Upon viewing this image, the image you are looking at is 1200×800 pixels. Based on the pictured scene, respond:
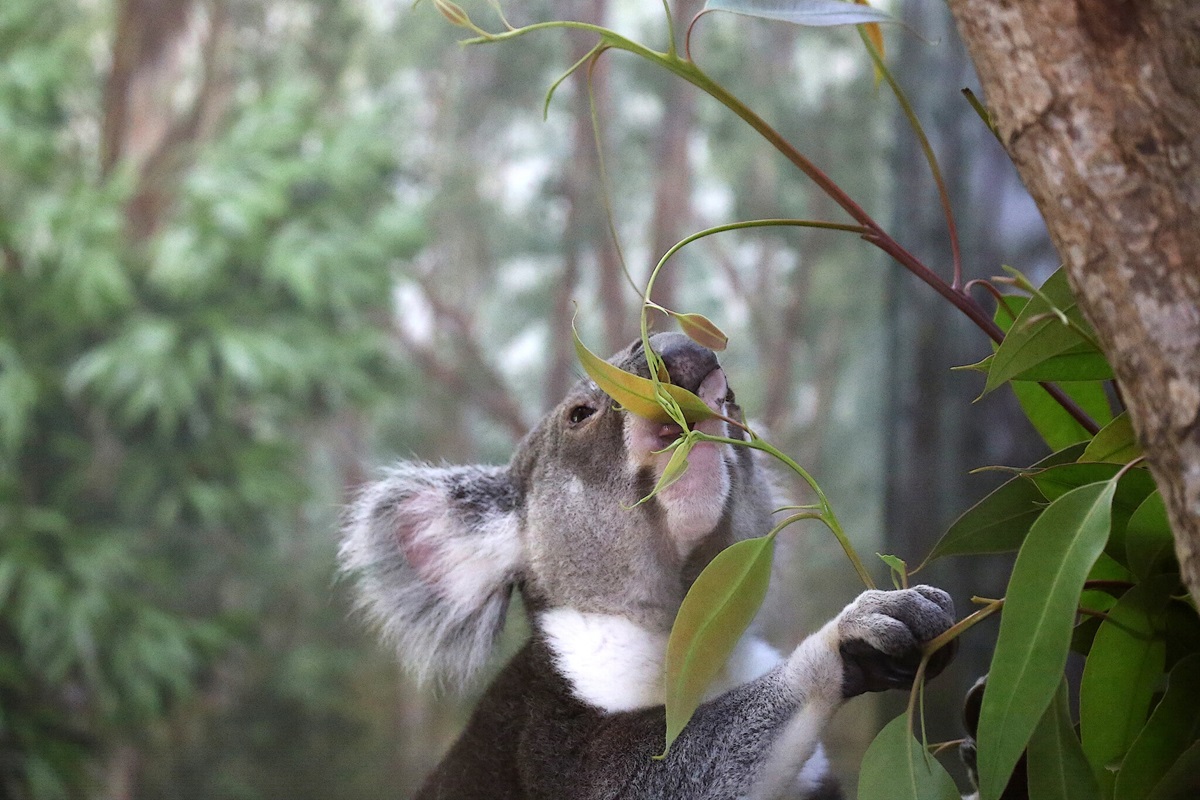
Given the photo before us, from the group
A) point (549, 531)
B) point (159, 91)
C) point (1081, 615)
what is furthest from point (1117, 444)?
point (159, 91)

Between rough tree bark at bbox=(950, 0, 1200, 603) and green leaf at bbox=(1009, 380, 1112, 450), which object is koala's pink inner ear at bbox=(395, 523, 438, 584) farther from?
rough tree bark at bbox=(950, 0, 1200, 603)

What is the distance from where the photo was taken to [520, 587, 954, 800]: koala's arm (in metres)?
0.81

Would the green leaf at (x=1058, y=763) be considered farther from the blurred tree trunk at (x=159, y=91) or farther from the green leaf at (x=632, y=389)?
the blurred tree trunk at (x=159, y=91)

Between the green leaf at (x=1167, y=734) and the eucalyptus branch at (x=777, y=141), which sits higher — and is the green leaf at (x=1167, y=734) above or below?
below

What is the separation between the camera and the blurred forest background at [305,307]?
439 cm

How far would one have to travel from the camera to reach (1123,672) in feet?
2.44

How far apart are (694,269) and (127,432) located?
9.31 ft

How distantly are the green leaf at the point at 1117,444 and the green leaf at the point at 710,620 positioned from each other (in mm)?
247

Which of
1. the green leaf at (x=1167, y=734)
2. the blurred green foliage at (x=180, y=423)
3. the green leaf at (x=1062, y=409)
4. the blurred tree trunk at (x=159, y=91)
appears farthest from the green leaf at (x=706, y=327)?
the blurred tree trunk at (x=159, y=91)

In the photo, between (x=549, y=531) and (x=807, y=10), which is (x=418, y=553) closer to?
(x=549, y=531)

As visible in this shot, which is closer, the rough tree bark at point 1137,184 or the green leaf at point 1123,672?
the rough tree bark at point 1137,184

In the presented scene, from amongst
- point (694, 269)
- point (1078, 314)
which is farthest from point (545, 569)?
point (694, 269)

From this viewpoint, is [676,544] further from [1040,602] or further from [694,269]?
[694,269]

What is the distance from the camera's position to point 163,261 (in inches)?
177
